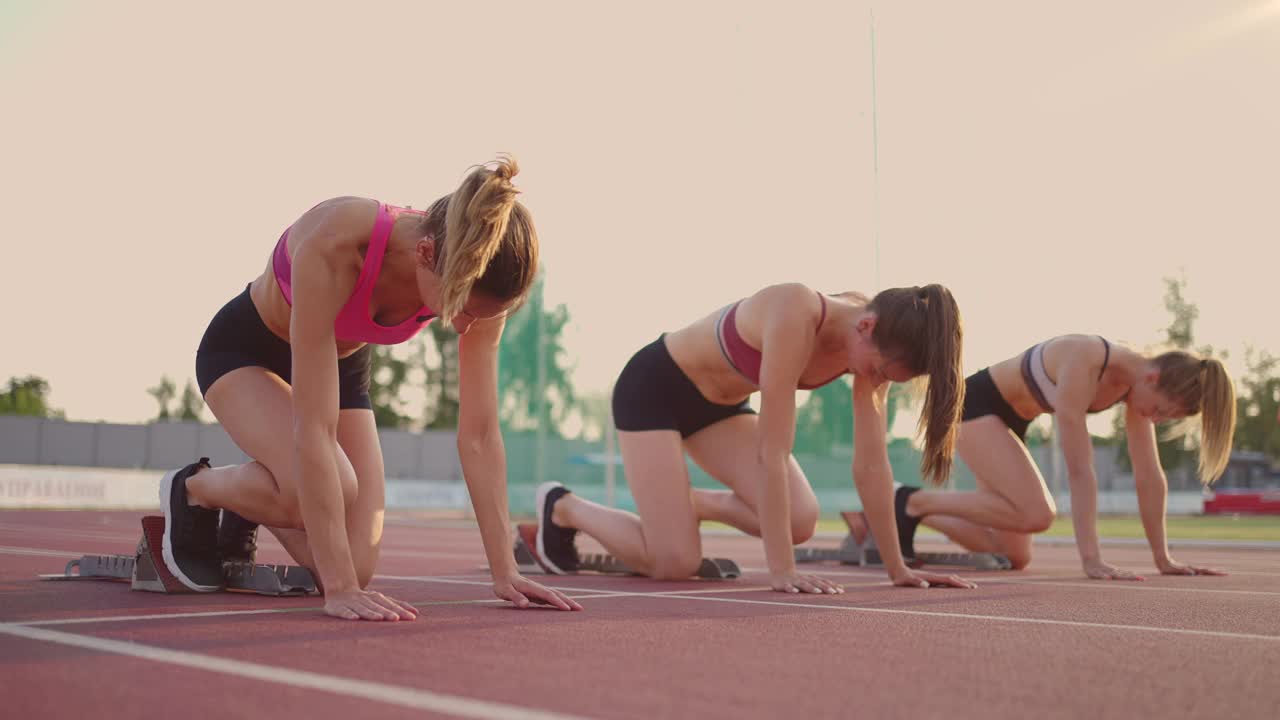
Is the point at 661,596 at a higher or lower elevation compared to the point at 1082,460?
lower

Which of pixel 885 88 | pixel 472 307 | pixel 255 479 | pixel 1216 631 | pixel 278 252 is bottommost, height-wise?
pixel 1216 631

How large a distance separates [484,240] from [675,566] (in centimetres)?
331

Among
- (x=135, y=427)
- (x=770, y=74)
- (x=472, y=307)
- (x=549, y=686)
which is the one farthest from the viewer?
(x=135, y=427)

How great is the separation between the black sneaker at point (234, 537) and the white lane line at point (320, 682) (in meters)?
1.73

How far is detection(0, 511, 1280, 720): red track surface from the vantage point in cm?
228

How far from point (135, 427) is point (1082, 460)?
4040cm

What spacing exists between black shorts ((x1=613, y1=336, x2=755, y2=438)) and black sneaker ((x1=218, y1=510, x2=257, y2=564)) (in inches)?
94.3

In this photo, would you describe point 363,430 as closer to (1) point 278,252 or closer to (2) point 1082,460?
(1) point 278,252

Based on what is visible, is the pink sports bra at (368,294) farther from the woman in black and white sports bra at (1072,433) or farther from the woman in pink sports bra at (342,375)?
the woman in black and white sports bra at (1072,433)

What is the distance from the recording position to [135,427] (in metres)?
42.4

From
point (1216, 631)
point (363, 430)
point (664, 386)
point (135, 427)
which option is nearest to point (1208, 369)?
point (664, 386)

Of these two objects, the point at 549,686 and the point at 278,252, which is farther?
the point at 278,252

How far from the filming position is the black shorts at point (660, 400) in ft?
21.8

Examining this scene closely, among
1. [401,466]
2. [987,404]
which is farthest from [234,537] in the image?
[401,466]
